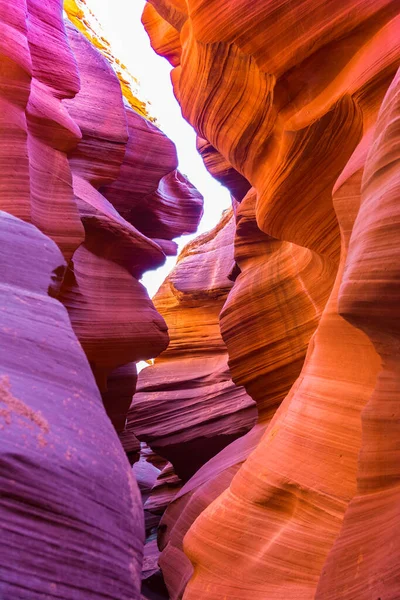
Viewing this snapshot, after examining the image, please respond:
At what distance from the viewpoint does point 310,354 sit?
459cm

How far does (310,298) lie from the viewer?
6.72 metres

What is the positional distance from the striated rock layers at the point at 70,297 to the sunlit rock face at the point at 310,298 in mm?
1359

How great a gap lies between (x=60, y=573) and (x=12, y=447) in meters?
0.44

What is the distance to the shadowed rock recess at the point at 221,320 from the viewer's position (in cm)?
236

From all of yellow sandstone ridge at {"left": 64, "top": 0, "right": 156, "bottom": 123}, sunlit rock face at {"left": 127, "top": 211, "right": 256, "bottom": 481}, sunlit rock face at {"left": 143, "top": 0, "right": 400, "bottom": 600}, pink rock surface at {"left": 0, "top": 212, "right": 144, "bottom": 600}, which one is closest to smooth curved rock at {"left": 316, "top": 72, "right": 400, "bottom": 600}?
sunlit rock face at {"left": 143, "top": 0, "right": 400, "bottom": 600}

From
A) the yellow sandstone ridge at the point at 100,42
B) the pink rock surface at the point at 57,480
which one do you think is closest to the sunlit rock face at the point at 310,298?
the pink rock surface at the point at 57,480

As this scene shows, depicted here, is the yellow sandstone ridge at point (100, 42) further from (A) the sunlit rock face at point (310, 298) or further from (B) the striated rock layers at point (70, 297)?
(A) the sunlit rock face at point (310, 298)

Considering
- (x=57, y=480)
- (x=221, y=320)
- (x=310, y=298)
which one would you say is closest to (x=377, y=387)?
(x=57, y=480)

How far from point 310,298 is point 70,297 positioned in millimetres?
2733

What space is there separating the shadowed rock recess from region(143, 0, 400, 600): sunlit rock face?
0.06 ft

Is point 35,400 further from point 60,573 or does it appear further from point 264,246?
point 264,246

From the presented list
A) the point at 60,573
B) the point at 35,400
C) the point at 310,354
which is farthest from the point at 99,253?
the point at 60,573

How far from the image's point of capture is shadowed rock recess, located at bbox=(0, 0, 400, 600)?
2.36m

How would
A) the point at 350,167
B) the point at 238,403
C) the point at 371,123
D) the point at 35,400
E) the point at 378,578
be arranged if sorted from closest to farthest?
the point at 35,400, the point at 378,578, the point at 350,167, the point at 371,123, the point at 238,403
